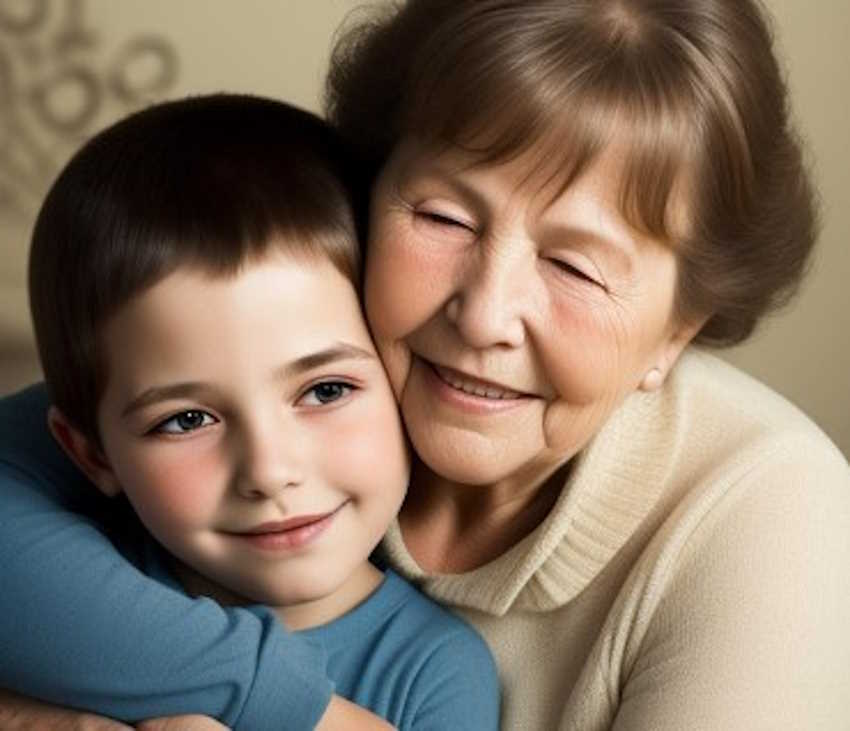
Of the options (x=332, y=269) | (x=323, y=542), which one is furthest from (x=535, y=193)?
(x=323, y=542)

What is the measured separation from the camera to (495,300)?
136 cm

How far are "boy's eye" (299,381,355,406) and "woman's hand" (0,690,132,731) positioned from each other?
32 centimetres

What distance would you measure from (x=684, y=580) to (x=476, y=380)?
0.27 m

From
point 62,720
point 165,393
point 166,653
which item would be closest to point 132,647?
point 166,653

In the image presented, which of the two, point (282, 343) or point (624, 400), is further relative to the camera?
point (624, 400)

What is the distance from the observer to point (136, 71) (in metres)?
2.44

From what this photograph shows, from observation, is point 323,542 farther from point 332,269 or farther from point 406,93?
point 406,93

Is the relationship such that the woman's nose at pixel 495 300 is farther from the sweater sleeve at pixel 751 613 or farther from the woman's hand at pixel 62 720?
the woman's hand at pixel 62 720

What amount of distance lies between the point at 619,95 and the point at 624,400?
14.3 inches

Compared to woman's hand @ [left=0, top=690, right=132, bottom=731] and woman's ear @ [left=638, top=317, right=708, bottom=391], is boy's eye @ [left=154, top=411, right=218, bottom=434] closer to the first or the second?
woman's hand @ [left=0, top=690, right=132, bottom=731]

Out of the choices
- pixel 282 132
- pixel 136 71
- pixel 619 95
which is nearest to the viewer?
pixel 619 95

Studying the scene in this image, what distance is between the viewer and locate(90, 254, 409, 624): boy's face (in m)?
1.39

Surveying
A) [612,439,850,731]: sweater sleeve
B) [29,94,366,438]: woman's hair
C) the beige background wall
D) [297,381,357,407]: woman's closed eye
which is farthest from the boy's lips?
the beige background wall

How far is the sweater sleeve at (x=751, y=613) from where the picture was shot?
1.37 m
